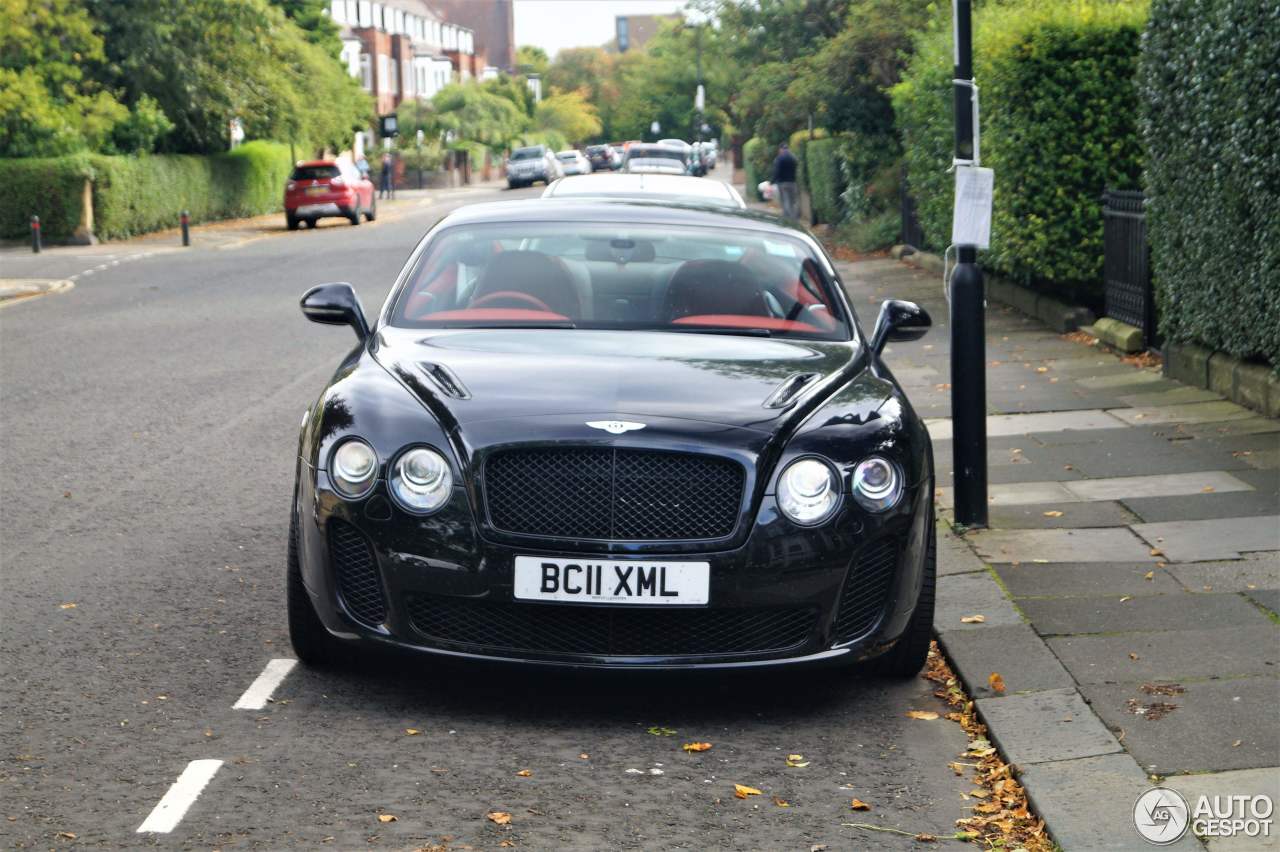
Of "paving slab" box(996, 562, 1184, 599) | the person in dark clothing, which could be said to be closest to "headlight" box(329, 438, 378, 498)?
"paving slab" box(996, 562, 1184, 599)

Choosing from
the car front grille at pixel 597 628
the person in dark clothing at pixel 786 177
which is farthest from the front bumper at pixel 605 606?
the person in dark clothing at pixel 786 177

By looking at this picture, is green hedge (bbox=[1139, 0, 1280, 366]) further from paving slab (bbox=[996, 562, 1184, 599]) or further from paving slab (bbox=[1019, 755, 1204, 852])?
paving slab (bbox=[1019, 755, 1204, 852])

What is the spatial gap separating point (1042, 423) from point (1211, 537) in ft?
11.5

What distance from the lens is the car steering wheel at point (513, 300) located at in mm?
6539

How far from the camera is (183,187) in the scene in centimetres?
4128

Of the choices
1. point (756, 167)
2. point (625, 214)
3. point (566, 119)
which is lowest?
point (625, 214)

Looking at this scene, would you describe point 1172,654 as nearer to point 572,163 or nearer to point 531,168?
point 531,168

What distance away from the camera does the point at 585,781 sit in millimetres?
4672

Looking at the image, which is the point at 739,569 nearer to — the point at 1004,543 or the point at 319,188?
the point at 1004,543

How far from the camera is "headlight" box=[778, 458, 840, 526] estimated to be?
16.6 ft

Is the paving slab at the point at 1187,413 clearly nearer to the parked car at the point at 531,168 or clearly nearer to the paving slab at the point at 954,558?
the paving slab at the point at 954,558

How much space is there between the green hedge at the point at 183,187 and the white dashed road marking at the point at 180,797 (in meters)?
32.7

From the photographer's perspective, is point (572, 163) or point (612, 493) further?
point (572, 163)

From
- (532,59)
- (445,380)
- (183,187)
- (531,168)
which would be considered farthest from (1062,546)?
(532,59)
